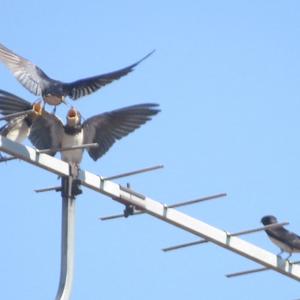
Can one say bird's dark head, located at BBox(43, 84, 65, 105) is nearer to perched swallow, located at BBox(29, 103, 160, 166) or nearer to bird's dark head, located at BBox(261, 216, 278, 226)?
perched swallow, located at BBox(29, 103, 160, 166)

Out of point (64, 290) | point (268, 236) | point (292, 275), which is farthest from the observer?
point (268, 236)

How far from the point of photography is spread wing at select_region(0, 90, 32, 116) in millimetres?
6723

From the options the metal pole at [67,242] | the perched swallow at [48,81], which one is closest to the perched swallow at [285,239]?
the perched swallow at [48,81]

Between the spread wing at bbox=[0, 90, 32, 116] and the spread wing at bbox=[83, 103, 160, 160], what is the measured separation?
1.25 m

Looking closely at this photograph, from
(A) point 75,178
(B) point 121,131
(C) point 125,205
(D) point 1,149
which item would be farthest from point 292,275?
(B) point 121,131

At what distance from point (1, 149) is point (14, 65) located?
3.06 m

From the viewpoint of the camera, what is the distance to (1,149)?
4.96m

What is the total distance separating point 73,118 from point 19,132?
1.72ft

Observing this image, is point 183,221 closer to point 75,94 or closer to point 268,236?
point 75,94

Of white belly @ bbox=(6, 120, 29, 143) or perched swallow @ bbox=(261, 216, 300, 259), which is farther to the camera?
perched swallow @ bbox=(261, 216, 300, 259)

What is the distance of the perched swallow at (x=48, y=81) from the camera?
25.3 feet

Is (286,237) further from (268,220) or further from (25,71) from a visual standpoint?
(25,71)

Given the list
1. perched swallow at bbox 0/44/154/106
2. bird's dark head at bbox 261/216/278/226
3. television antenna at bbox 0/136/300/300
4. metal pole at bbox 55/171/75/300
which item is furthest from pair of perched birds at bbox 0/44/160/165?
bird's dark head at bbox 261/216/278/226

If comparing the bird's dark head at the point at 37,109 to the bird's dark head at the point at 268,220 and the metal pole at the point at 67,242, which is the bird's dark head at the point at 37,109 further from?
the bird's dark head at the point at 268,220
